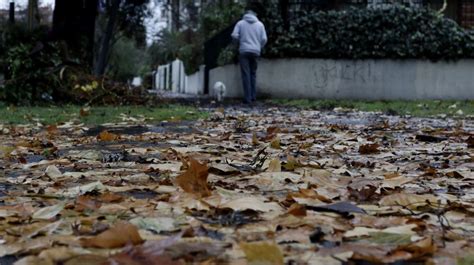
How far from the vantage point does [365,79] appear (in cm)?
1647

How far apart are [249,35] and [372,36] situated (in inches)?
151

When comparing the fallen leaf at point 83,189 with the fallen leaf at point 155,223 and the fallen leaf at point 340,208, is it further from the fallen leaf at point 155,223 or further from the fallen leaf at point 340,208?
the fallen leaf at point 340,208

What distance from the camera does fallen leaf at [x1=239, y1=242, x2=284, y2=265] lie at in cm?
158

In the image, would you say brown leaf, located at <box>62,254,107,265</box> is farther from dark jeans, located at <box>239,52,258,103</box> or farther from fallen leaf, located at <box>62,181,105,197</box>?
dark jeans, located at <box>239,52,258,103</box>

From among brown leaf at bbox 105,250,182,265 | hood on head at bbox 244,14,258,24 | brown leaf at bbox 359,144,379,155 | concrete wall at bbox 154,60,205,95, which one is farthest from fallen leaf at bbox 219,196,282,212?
concrete wall at bbox 154,60,205,95

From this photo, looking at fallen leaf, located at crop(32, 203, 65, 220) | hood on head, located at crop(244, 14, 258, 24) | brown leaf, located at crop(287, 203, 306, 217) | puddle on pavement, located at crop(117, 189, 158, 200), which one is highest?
hood on head, located at crop(244, 14, 258, 24)

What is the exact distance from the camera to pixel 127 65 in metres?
46.2

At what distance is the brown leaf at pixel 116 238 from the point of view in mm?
1708

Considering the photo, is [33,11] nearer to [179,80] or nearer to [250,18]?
[250,18]

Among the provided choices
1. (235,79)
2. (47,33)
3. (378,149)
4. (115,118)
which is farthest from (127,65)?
(378,149)

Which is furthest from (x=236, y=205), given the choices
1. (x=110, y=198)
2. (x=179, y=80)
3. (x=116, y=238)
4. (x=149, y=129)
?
(x=179, y=80)

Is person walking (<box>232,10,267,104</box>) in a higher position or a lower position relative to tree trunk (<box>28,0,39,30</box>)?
Result: lower

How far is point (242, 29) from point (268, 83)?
8.20 feet

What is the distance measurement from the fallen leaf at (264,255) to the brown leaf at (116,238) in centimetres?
32
